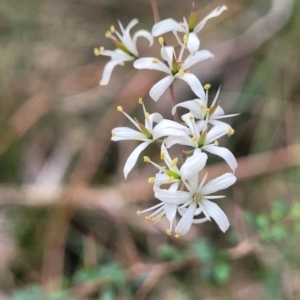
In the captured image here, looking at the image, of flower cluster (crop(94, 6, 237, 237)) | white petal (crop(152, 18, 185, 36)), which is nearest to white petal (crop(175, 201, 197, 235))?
flower cluster (crop(94, 6, 237, 237))

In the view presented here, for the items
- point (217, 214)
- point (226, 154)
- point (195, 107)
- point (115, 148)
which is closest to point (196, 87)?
point (195, 107)

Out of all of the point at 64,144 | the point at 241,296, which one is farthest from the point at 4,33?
the point at 241,296

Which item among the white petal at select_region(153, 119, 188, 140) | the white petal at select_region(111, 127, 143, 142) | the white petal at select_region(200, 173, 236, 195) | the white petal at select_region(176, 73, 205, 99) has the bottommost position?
the white petal at select_region(200, 173, 236, 195)

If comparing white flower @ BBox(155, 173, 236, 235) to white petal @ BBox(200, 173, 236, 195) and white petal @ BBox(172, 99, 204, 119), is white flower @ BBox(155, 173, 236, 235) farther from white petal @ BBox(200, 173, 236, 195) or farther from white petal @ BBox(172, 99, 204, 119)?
white petal @ BBox(172, 99, 204, 119)

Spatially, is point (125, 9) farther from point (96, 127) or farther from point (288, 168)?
point (288, 168)

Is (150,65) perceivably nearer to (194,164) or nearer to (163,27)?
(163,27)
